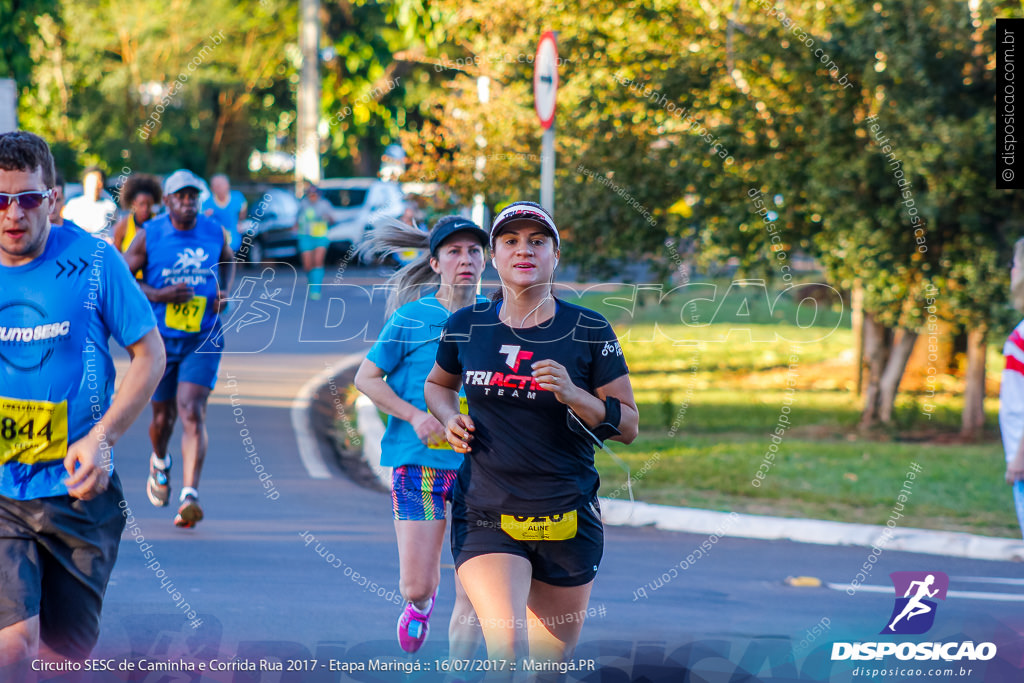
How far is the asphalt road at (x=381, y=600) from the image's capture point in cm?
520

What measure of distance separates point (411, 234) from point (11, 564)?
98.0 inches

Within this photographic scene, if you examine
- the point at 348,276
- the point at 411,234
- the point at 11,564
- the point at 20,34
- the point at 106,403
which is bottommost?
the point at 348,276

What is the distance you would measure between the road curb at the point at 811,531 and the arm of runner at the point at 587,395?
4163 mm

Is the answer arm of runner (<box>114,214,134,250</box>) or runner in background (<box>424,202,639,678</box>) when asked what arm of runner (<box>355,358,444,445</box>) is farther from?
arm of runner (<box>114,214,134,250</box>)

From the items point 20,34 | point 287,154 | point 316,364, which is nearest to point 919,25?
point 316,364

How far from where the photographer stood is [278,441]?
11328 millimetres

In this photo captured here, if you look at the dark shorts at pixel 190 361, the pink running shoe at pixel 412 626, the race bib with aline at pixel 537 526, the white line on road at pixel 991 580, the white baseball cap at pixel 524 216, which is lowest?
the white line on road at pixel 991 580

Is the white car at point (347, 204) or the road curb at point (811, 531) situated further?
the white car at point (347, 204)

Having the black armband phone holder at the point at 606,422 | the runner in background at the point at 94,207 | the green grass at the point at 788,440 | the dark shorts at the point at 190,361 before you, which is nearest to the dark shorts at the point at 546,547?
the black armband phone holder at the point at 606,422

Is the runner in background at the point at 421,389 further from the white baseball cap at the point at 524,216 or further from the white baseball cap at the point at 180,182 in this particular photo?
the white baseball cap at the point at 180,182

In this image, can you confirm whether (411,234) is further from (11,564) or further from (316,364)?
A: (316,364)

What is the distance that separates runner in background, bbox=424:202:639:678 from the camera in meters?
3.94

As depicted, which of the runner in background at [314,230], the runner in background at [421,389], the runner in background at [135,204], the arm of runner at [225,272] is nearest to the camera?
the runner in background at [421,389]

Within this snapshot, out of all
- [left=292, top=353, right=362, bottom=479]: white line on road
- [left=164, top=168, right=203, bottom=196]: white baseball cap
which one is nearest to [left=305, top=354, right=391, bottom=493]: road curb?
[left=292, top=353, right=362, bottom=479]: white line on road
